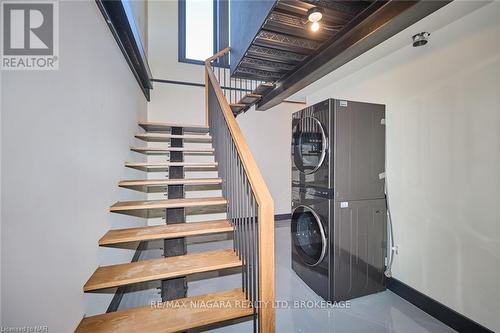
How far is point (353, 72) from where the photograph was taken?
2559 mm

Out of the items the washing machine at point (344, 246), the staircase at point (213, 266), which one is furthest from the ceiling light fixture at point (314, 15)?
the washing machine at point (344, 246)

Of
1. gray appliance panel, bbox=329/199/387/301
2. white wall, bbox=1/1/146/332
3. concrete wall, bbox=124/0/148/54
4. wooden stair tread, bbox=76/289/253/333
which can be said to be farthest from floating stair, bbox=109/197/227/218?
concrete wall, bbox=124/0/148/54

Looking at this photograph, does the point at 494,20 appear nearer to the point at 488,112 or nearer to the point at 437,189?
the point at 488,112

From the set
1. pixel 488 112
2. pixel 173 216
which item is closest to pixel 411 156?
pixel 488 112

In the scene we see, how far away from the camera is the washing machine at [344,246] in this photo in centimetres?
192

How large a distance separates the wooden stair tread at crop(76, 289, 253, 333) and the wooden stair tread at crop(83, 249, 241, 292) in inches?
7.1

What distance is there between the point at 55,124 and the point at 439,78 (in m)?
2.68

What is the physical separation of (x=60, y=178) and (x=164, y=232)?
835 mm

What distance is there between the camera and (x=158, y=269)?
1.49 meters

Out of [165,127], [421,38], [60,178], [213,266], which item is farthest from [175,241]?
[421,38]

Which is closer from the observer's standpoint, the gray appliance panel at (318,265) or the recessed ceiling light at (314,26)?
the recessed ceiling light at (314,26)

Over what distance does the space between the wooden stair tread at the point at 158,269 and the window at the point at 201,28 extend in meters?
3.59
